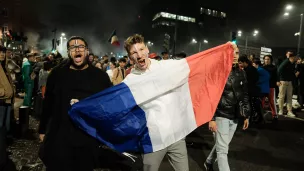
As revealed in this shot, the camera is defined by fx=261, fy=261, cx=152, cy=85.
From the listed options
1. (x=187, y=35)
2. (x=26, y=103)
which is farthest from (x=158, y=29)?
(x=26, y=103)

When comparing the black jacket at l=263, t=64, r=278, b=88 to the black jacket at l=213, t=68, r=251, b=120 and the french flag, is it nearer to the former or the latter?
the black jacket at l=213, t=68, r=251, b=120

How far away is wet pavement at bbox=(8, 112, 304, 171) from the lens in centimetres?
492

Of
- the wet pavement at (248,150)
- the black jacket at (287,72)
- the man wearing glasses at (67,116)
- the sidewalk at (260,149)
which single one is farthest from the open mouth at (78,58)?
the black jacket at (287,72)

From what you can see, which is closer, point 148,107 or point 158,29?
point 148,107

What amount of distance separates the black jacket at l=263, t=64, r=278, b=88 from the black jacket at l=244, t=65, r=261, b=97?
3.56 ft

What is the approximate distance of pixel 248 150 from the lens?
19.7ft

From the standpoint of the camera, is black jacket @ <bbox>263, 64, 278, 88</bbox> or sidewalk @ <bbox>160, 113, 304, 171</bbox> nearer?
sidewalk @ <bbox>160, 113, 304, 171</bbox>

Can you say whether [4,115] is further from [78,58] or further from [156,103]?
[156,103]

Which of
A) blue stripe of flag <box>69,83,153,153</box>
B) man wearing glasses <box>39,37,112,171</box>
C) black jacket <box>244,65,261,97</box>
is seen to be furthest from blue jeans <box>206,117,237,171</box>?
black jacket <box>244,65,261,97</box>

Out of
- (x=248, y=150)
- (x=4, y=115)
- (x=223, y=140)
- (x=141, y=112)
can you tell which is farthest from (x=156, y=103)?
(x=248, y=150)

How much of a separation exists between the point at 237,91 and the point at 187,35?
91978 millimetres

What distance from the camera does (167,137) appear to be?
282cm

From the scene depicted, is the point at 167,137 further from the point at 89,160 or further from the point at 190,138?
the point at 190,138

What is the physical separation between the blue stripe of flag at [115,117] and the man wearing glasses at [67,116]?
0.44 feet
